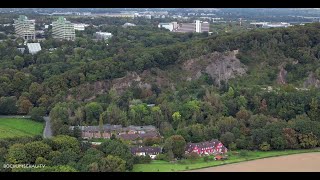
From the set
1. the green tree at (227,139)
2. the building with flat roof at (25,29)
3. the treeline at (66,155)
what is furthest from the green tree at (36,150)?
the building with flat roof at (25,29)

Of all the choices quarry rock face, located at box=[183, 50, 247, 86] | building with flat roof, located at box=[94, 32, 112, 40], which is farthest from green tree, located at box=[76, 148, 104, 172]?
building with flat roof, located at box=[94, 32, 112, 40]

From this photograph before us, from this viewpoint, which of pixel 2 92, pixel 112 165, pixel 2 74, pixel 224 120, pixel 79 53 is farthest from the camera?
pixel 79 53

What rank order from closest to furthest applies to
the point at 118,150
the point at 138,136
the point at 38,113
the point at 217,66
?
the point at 118,150 < the point at 138,136 < the point at 38,113 < the point at 217,66

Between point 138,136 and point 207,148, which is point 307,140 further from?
point 138,136

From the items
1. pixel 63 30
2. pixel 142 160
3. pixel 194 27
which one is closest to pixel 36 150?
pixel 142 160

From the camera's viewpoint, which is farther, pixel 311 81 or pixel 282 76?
pixel 282 76
